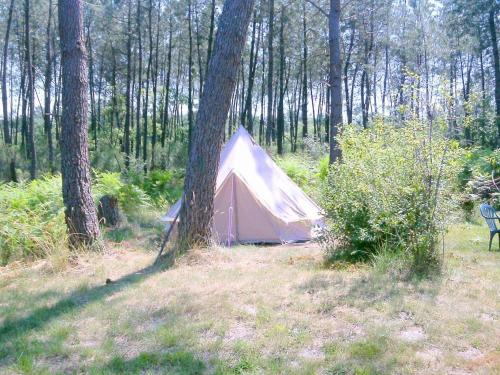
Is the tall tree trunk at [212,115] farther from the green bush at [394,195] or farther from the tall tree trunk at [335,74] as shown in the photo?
the tall tree trunk at [335,74]

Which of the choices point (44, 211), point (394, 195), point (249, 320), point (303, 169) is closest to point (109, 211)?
point (44, 211)

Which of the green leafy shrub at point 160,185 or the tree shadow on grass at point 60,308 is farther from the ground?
the green leafy shrub at point 160,185

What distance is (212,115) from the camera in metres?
6.02

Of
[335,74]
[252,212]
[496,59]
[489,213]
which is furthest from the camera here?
[496,59]

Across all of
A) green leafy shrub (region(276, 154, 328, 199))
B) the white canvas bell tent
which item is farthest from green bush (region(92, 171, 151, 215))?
green leafy shrub (region(276, 154, 328, 199))

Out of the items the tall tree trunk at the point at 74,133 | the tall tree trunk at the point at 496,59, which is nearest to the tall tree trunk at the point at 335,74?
the tall tree trunk at the point at 74,133

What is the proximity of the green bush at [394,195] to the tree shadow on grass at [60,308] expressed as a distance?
222 cm

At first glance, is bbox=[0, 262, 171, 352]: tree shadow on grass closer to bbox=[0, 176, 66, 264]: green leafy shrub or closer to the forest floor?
the forest floor

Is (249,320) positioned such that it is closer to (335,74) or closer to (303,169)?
(335,74)

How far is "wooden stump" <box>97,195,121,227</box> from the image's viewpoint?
9.62 metres

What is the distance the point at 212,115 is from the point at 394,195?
7.48ft

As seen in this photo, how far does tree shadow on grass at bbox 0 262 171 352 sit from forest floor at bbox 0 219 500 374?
18 millimetres

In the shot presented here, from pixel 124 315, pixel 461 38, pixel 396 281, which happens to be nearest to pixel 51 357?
pixel 124 315

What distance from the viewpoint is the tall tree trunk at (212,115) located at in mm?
5984
